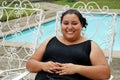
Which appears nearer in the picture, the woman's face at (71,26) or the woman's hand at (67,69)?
the woman's hand at (67,69)

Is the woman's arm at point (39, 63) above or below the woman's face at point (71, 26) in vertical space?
below

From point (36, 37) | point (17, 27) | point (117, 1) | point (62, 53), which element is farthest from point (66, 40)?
point (117, 1)

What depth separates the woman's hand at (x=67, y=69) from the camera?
123 inches

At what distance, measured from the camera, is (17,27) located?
492 cm

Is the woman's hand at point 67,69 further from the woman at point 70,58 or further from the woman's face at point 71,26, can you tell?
the woman's face at point 71,26

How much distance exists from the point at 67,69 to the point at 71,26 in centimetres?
39

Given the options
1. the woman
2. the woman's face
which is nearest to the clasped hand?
the woman

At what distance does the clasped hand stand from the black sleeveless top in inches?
1.4

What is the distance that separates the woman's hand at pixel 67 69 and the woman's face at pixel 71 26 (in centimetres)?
28

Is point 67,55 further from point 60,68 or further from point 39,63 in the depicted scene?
point 39,63

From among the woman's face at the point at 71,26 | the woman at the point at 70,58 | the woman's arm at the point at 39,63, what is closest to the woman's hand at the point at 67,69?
the woman at the point at 70,58

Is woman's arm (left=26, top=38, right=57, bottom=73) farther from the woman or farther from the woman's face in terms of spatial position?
the woman's face

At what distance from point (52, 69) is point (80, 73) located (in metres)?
0.25

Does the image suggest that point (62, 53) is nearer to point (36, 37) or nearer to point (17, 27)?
point (36, 37)
